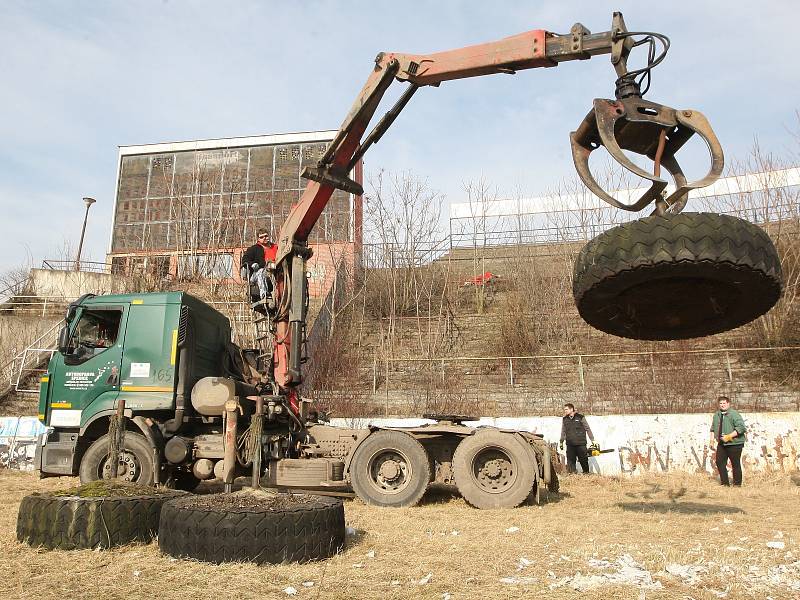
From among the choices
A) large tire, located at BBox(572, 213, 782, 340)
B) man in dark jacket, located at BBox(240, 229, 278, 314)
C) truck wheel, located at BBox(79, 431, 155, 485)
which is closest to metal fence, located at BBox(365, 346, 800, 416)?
man in dark jacket, located at BBox(240, 229, 278, 314)

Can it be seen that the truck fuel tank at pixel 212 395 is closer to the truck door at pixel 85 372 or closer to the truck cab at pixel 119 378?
the truck cab at pixel 119 378

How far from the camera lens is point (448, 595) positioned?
435cm

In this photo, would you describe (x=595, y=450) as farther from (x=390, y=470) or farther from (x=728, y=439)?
(x=390, y=470)

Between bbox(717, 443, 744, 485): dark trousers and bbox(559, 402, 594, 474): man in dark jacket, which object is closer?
bbox(717, 443, 744, 485): dark trousers

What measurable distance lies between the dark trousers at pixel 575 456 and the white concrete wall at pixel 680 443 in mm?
407

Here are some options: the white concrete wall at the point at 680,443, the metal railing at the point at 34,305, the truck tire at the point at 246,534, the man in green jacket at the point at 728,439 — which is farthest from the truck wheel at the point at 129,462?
the metal railing at the point at 34,305

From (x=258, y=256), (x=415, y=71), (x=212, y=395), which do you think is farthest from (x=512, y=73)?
(x=212, y=395)

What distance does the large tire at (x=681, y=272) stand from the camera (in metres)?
4.95

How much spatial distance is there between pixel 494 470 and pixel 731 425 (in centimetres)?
540

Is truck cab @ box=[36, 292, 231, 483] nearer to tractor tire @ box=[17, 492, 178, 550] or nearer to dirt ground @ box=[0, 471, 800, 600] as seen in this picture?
dirt ground @ box=[0, 471, 800, 600]

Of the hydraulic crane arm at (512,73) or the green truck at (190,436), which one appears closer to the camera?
the hydraulic crane arm at (512,73)

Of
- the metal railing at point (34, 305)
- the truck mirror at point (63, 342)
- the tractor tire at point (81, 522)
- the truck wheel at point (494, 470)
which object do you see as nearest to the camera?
the tractor tire at point (81, 522)

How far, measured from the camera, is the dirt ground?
4.43 meters

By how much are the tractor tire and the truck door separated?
3689 millimetres
